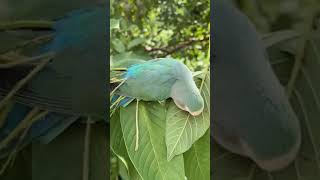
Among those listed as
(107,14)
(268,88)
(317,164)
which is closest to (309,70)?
(268,88)

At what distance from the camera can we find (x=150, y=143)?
1.01 metres

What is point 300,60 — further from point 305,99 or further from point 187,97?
point 187,97

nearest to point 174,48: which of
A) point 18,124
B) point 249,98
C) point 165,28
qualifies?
point 165,28

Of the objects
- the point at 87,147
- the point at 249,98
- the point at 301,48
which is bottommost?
the point at 87,147

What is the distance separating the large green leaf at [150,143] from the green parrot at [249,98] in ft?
0.82

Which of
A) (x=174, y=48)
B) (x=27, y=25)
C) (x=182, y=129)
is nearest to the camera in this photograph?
(x=27, y=25)

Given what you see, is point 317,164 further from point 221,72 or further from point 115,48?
point 115,48

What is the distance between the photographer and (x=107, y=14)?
834 millimetres

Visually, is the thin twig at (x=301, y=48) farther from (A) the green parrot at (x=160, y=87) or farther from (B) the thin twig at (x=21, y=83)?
(B) the thin twig at (x=21, y=83)

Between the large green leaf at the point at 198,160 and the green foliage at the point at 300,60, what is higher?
the green foliage at the point at 300,60

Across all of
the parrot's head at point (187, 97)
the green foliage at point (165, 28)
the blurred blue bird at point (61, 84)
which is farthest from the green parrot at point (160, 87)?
the blurred blue bird at point (61, 84)

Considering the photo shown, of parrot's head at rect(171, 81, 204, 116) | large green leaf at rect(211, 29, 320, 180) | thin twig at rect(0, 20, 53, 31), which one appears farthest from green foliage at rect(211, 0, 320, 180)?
thin twig at rect(0, 20, 53, 31)

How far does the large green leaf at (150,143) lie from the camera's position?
1003mm

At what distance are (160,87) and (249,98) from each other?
0.98 feet
